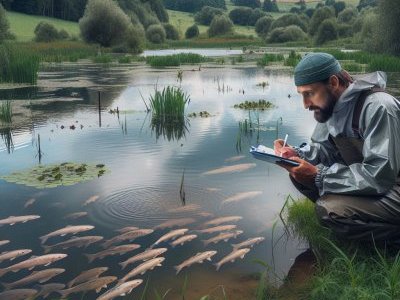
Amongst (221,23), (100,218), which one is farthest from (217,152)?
(221,23)

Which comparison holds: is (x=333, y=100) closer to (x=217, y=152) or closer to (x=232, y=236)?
(x=232, y=236)

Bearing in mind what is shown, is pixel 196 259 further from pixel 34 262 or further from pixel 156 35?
pixel 156 35

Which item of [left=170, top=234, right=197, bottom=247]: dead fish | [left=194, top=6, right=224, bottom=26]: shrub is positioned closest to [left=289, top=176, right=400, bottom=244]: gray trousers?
[left=170, top=234, right=197, bottom=247]: dead fish

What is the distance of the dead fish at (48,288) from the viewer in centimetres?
401

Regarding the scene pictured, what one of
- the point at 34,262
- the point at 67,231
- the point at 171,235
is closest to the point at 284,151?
the point at 171,235

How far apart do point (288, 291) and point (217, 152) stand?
4821mm

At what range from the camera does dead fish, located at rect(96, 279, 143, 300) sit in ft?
12.6

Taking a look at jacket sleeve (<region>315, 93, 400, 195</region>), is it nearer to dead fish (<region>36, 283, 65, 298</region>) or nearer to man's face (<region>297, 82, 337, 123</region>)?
man's face (<region>297, 82, 337, 123</region>)

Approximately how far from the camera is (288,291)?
3900 mm

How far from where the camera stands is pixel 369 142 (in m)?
3.55

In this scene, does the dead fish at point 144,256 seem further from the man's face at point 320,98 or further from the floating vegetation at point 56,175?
the floating vegetation at point 56,175

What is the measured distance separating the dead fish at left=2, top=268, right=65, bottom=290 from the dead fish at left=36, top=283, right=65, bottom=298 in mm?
91

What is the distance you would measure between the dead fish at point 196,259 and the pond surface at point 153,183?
2.3 inches

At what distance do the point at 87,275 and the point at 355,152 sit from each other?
2.56 m
